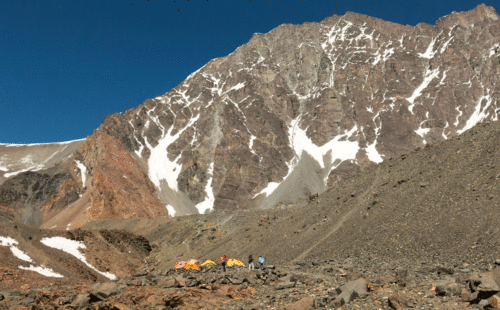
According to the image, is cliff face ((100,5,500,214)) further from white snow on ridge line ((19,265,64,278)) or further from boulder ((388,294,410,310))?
boulder ((388,294,410,310))

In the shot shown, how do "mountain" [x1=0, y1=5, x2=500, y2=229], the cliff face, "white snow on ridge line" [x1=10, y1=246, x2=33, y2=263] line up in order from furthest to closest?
the cliff face → "mountain" [x1=0, y1=5, x2=500, y2=229] → "white snow on ridge line" [x1=10, y1=246, x2=33, y2=263]

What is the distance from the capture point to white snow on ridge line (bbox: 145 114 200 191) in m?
140

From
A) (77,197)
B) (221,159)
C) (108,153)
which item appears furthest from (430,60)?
(77,197)

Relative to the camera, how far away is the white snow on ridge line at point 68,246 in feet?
123

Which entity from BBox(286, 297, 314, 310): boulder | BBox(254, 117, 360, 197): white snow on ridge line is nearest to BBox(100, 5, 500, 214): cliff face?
BBox(254, 117, 360, 197): white snow on ridge line

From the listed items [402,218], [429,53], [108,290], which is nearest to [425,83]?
[429,53]

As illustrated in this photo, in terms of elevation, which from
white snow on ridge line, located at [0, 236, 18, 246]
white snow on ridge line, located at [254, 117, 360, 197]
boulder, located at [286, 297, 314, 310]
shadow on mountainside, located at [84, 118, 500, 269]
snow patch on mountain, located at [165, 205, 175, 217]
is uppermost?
white snow on ridge line, located at [254, 117, 360, 197]

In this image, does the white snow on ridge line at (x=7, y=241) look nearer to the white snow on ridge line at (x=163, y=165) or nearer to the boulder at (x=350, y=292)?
the boulder at (x=350, y=292)

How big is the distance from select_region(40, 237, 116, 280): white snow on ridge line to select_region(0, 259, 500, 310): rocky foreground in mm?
19003

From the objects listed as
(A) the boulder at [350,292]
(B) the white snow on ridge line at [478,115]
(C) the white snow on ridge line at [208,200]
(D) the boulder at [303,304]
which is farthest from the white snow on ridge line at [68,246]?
(B) the white snow on ridge line at [478,115]

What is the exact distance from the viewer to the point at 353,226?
29719 millimetres

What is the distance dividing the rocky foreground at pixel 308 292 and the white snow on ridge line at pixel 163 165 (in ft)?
392

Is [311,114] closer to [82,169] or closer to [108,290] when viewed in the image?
[82,169]

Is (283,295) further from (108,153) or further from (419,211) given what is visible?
(108,153)
